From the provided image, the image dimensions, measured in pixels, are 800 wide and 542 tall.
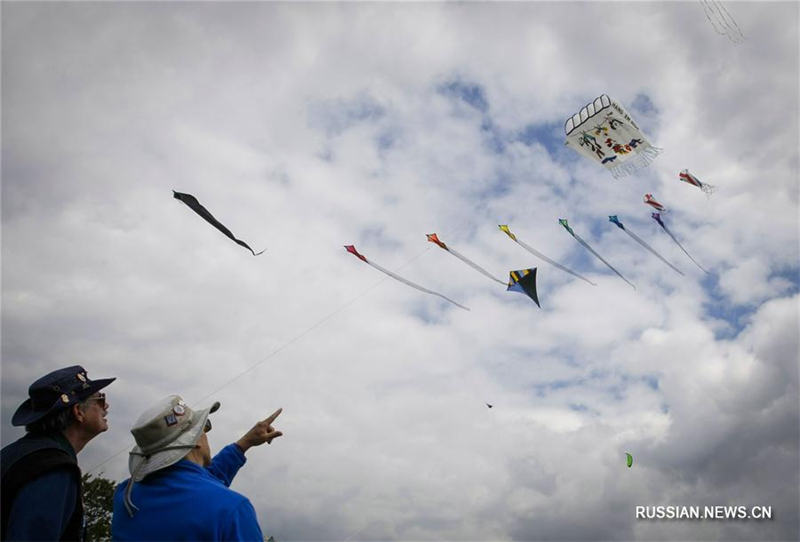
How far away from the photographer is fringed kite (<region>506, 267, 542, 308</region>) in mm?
13172

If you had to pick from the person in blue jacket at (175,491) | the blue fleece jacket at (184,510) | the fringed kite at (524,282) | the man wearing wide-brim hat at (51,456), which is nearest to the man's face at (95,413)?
the man wearing wide-brim hat at (51,456)

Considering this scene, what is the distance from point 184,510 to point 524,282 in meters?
11.8

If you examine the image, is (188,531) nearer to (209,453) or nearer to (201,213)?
(209,453)

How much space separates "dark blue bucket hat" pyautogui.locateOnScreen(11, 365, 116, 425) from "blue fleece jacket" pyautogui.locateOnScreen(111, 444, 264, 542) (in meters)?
0.91

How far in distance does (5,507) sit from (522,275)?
11.7m

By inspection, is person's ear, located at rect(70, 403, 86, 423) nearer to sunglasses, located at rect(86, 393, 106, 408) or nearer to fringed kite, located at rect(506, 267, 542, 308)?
sunglasses, located at rect(86, 393, 106, 408)

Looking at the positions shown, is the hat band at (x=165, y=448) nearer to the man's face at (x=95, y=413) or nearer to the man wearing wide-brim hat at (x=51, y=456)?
the man wearing wide-brim hat at (x=51, y=456)

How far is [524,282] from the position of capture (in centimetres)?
1329

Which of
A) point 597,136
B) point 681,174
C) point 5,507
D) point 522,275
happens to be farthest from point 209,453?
point 681,174

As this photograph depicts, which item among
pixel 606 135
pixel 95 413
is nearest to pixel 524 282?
pixel 606 135

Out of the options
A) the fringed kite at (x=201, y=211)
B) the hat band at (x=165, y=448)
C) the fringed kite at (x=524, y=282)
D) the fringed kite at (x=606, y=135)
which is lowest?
the hat band at (x=165, y=448)

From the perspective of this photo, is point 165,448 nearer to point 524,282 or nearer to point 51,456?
point 51,456

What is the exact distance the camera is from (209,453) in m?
2.79

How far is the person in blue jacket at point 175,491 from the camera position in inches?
85.6
